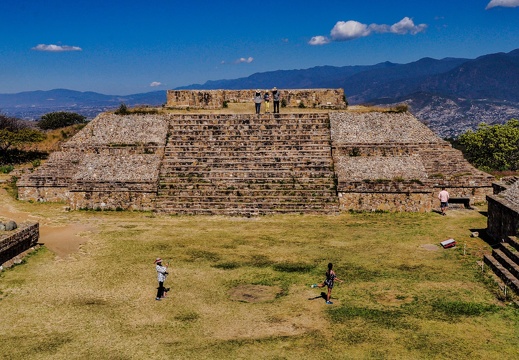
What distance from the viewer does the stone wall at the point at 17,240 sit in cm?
1479

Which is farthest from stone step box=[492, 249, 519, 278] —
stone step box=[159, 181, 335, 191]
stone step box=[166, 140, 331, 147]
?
stone step box=[166, 140, 331, 147]

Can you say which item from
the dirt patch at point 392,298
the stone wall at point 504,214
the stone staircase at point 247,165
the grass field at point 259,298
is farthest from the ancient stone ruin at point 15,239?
the stone wall at point 504,214

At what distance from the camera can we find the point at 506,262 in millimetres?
13695

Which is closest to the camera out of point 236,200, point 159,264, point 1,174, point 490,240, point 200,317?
point 200,317

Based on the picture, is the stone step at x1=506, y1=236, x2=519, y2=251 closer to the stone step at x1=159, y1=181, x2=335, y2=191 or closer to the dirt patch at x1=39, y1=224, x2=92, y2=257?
A: the stone step at x1=159, y1=181, x2=335, y2=191

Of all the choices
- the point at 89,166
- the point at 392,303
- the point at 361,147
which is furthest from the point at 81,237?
the point at 361,147

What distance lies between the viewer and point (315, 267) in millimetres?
14836

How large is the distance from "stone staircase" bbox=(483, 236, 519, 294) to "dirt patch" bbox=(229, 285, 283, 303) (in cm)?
629

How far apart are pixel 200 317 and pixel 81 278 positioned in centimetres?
474

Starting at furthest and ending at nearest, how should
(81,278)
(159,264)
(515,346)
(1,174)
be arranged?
(1,174) → (81,278) → (159,264) → (515,346)

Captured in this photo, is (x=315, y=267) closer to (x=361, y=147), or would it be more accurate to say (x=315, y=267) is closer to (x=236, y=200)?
(x=236, y=200)

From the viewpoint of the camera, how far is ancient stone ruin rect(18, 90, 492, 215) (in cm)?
2242

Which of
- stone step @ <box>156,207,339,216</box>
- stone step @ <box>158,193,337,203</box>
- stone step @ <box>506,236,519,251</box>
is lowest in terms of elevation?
stone step @ <box>156,207,339,216</box>

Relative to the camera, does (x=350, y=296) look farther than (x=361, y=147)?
No
